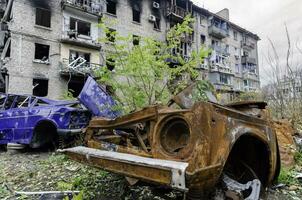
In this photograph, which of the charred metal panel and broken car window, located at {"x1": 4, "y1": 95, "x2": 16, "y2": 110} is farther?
broken car window, located at {"x1": 4, "y1": 95, "x2": 16, "y2": 110}

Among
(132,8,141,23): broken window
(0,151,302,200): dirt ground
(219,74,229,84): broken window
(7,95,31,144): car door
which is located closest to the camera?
(0,151,302,200): dirt ground

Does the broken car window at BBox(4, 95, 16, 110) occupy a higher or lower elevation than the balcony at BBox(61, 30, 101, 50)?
lower

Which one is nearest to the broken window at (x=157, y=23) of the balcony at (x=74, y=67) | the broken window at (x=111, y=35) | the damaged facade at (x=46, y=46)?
the damaged facade at (x=46, y=46)

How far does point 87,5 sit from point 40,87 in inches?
326

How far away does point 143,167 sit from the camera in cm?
222

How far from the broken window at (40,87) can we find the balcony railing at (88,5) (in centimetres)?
658

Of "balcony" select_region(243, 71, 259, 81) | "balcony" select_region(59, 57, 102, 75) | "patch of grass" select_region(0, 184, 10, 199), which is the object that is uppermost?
"balcony" select_region(243, 71, 259, 81)

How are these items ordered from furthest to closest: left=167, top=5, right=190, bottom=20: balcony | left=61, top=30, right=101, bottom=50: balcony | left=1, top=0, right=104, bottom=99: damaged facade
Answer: left=167, top=5, right=190, bottom=20: balcony
left=61, top=30, right=101, bottom=50: balcony
left=1, top=0, right=104, bottom=99: damaged facade

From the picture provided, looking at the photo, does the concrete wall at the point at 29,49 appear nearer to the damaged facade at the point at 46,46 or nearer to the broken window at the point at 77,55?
the damaged facade at the point at 46,46

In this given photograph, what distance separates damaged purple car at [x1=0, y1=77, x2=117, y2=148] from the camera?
5.88 meters

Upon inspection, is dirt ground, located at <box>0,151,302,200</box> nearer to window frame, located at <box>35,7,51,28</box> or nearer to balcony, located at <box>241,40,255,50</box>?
window frame, located at <box>35,7,51,28</box>

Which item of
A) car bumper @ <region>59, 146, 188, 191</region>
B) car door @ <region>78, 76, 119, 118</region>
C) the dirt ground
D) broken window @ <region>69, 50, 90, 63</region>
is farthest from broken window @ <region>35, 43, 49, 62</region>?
car bumper @ <region>59, 146, 188, 191</region>

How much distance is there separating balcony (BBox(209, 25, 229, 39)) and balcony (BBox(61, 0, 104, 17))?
1621 cm

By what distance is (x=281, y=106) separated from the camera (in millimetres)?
7609
